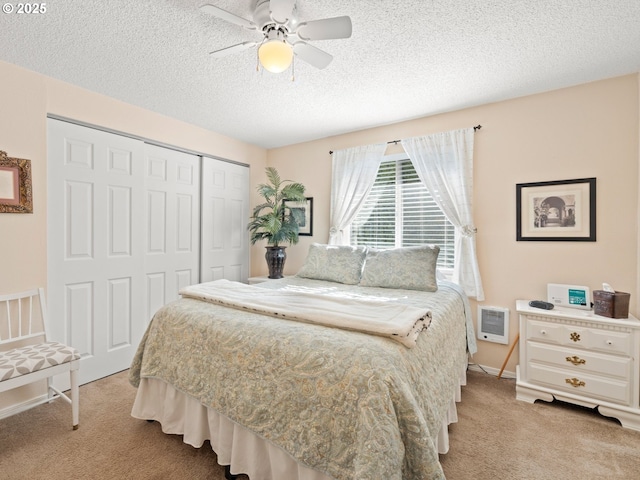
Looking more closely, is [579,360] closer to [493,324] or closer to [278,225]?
[493,324]

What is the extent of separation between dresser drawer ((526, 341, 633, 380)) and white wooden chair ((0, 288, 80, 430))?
3337mm

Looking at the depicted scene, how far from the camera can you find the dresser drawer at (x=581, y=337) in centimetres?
202

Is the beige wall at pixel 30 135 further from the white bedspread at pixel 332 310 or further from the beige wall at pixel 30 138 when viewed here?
the white bedspread at pixel 332 310

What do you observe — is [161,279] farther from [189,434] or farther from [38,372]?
[189,434]

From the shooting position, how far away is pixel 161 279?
3.21 meters

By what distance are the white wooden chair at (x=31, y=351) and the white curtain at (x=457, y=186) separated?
10.7 ft

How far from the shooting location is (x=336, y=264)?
3.03 m

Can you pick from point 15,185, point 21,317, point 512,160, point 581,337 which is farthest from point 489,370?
point 15,185

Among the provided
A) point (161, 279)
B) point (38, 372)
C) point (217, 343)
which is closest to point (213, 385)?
point (217, 343)

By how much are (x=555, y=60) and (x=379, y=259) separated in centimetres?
200

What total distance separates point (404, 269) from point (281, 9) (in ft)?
6.85

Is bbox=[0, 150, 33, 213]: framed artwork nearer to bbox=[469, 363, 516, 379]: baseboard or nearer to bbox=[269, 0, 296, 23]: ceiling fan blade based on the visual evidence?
bbox=[269, 0, 296, 23]: ceiling fan blade

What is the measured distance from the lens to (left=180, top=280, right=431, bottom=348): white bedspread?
4.58 ft

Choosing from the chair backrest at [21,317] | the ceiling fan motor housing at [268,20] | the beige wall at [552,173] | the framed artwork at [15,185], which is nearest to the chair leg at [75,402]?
the chair backrest at [21,317]
